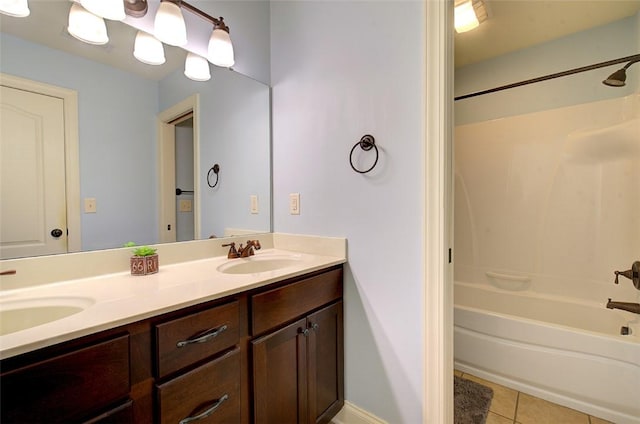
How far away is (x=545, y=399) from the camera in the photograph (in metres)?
1.55

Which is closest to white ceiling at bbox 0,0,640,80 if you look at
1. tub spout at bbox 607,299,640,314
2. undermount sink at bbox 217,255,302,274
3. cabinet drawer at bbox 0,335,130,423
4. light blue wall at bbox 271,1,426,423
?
light blue wall at bbox 271,1,426,423

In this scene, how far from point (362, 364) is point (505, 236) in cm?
176

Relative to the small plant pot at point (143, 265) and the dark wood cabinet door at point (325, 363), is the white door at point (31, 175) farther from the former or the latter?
the dark wood cabinet door at point (325, 363)

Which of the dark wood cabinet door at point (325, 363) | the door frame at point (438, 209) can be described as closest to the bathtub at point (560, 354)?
the door frame at point (438, 209)

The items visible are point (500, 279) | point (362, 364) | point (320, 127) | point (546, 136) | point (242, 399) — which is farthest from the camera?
point (500, 279)

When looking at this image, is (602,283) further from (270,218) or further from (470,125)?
(270,218)

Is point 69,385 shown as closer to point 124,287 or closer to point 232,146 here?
point 124,287

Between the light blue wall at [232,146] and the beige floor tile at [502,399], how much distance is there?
5.45 feet

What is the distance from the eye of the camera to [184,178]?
141 cm

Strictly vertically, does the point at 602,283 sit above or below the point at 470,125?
below

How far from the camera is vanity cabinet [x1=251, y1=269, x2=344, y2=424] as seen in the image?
0.98 metres

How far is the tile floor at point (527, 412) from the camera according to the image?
54.9 inches

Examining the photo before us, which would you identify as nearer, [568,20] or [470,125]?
[568,20]

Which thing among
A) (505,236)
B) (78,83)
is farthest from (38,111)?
(505,236)
